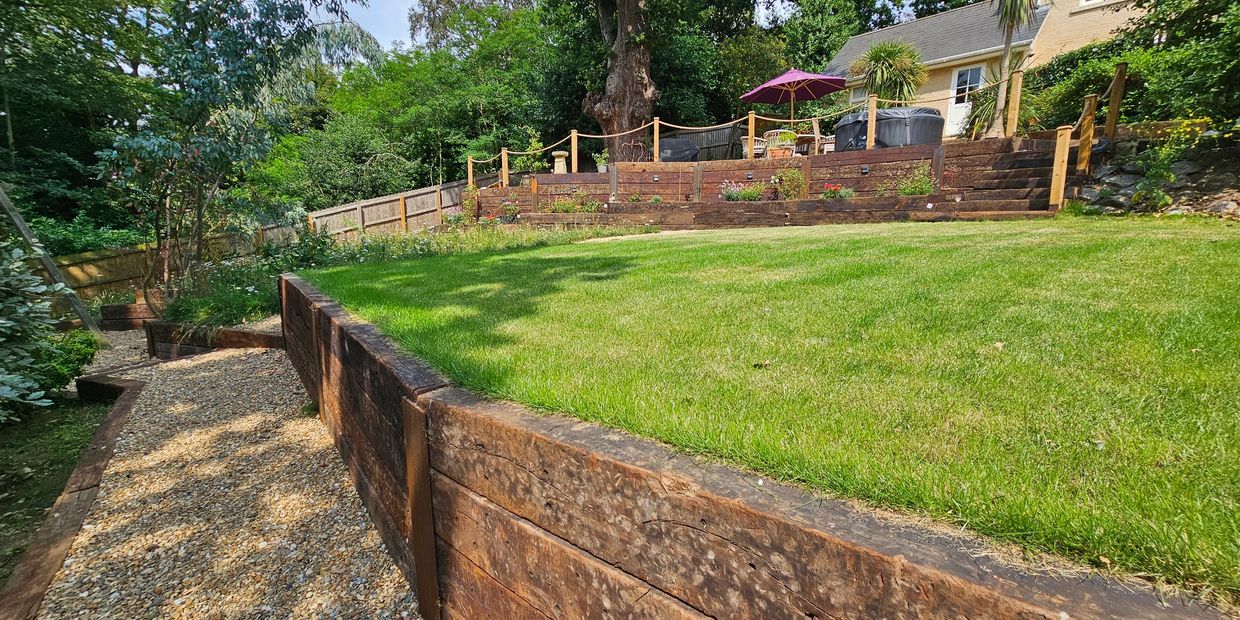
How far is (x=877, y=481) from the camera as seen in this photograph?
45.2 inches

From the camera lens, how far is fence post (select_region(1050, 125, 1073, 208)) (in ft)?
24.2

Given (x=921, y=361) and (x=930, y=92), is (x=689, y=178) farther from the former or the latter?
(x=930, y=92)

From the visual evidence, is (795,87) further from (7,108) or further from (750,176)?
(7,108)

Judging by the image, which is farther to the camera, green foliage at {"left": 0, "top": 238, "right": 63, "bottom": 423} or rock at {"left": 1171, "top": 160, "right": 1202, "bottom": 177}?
rock at {"left": 1171, "top": 160, "right": 1202, "bottom": 177}

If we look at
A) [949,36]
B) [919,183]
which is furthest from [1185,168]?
[949,36]

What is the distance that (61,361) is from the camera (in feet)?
15.1

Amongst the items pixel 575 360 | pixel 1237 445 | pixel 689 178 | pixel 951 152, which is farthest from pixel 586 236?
pixel 1237 445

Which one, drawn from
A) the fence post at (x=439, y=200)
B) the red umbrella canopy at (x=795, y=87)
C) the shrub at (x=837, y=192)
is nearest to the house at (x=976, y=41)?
the red umbrella canopy at (x=795, y=87)

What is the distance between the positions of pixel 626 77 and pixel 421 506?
15.2 metres

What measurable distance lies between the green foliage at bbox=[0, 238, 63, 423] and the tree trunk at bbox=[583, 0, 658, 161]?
41.6 feet

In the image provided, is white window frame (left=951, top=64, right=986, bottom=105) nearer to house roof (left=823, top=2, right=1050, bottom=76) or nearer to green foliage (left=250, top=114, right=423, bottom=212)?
house roof (left=823, top=2, right=1050, bottom=76)

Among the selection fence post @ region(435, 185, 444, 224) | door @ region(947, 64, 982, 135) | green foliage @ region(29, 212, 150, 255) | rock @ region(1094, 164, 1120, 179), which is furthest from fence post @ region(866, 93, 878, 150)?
green foliage @ region(29, 212, 150, 255)

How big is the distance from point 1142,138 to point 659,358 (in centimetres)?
908

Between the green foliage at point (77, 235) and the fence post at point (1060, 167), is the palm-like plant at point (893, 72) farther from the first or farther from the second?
the green foliage at point (77, 235)
